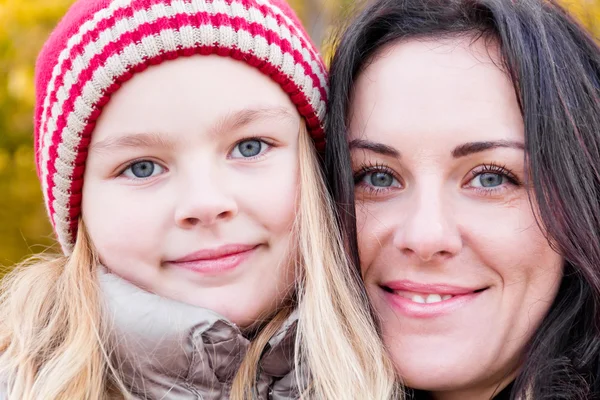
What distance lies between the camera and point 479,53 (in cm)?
281

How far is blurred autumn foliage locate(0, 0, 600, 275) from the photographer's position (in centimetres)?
503

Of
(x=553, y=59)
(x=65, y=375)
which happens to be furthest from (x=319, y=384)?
(x=553, y=59)

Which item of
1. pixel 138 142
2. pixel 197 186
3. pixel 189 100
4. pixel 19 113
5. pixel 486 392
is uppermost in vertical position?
pixel 19 113

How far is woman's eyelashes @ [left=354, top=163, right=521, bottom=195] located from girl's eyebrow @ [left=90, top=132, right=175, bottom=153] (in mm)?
681

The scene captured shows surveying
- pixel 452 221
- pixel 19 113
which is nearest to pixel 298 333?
pixel 452 221

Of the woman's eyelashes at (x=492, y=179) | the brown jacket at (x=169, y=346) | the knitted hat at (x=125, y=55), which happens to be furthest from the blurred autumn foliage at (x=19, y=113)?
the brown jacket at (x=169, y=346)

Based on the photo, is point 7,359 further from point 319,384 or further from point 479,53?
point 479,53

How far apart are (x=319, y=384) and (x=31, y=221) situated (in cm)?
321

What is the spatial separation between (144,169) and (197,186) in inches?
8.7

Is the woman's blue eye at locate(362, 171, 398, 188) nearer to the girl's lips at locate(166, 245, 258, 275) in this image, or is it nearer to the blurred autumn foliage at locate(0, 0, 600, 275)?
the girl's lips at locate(166, 245, 258, 275)

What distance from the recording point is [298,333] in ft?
9.18

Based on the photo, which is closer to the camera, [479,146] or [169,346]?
[169,346]

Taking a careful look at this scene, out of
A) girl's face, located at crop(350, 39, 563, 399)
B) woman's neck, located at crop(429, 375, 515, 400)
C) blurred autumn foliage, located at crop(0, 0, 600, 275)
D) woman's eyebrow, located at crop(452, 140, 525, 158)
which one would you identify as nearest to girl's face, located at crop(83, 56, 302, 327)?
girl's face, located at crop(350, 39, 563, 399)

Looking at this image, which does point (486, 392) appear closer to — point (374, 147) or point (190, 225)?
point (374, 147)
